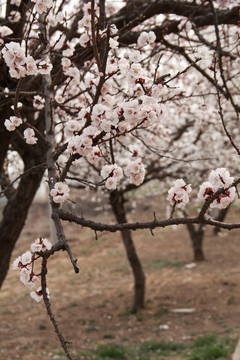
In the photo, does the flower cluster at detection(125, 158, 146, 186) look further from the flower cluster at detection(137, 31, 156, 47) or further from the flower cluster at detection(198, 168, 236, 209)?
the flower cluster at detection(137, 31, 156, 47)

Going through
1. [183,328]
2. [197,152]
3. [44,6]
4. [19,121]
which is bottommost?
[183,328]

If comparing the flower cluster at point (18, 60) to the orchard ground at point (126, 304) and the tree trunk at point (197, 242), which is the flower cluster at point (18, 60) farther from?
the tree trunk at point (197, 242)

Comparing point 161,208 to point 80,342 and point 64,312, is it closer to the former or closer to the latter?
point 64,312

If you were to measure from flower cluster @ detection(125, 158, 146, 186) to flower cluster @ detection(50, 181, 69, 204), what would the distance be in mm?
428

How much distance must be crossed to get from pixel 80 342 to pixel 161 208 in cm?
1501

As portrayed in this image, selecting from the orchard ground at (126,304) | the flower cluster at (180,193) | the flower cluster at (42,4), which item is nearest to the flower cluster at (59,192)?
the flower cluster at (180,193)

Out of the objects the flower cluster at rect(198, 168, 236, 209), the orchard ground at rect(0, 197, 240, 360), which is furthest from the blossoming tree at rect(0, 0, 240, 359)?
the orchard ground at rect(0, 197, 240, 360)

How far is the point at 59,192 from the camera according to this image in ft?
7.64

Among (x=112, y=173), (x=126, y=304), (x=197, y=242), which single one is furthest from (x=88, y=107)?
(x=197, y=242)

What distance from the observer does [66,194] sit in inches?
91.7

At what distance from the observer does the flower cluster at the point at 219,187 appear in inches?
82.0

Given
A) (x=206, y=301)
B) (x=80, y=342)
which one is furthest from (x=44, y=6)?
(x=206, y=301)

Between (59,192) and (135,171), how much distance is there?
487 mm

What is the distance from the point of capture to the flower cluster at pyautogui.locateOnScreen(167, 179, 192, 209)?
7.39ft
